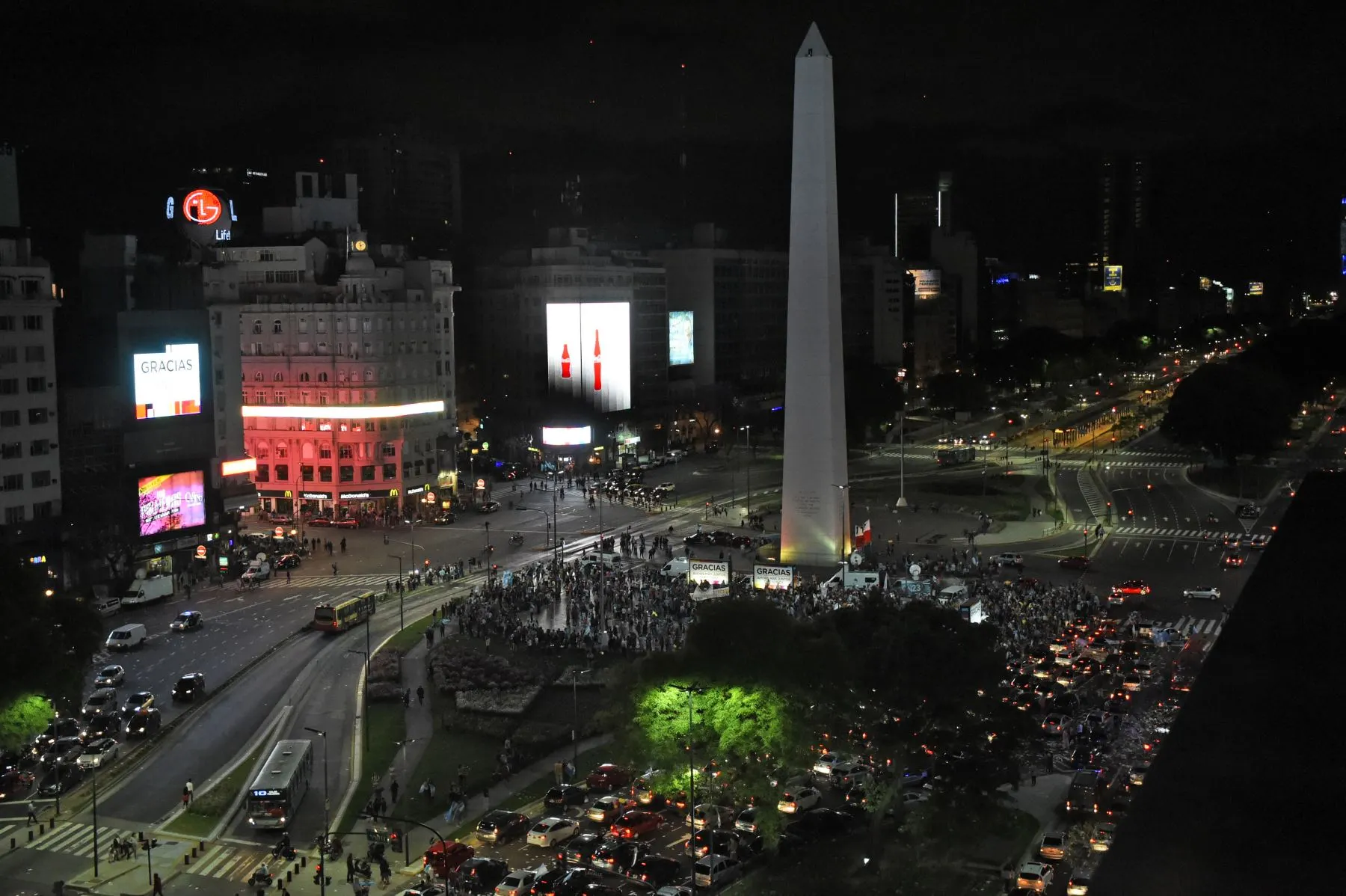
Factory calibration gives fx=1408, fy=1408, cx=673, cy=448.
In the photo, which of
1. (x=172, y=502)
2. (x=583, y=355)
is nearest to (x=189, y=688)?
(x=172, y=502)

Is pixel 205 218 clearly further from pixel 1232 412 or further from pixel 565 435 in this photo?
pixel 1232 412

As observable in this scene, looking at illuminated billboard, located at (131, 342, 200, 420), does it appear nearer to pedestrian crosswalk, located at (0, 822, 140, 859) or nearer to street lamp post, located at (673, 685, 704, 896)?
pedestrian crosswalk, located at (0, 822, 140, 859)

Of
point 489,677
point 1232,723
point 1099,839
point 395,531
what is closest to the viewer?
point 1232,723

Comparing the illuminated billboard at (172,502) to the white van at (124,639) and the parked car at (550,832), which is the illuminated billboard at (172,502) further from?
the parked car at (550,832)

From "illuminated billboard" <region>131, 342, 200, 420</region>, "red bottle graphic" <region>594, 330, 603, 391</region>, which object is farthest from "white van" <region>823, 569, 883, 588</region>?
"red bottle graphic" <region>594, 330, 603, 391</region>

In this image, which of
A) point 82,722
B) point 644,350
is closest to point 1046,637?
point 82,722

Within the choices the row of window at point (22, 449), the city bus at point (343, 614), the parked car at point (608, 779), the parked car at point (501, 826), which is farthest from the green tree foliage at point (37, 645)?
the row of window at point (22, 449)

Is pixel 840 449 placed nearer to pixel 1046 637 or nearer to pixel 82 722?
pixel 1046 637

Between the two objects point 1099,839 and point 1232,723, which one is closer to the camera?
point 1232,723
